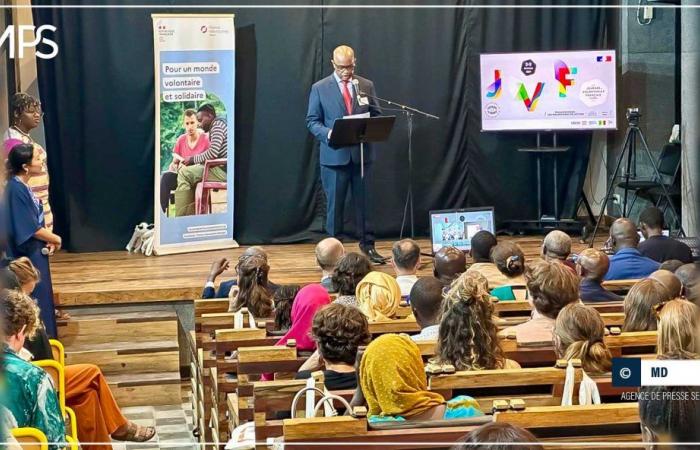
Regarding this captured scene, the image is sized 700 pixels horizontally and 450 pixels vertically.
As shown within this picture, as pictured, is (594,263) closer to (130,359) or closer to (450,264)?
(450,264)

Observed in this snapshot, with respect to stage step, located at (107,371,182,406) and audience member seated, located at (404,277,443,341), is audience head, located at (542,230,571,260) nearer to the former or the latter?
audience member seated, located at (404,277,443,341)

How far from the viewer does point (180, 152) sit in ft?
23.6

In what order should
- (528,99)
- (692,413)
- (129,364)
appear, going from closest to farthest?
(692,413), (129,364), (528,99)

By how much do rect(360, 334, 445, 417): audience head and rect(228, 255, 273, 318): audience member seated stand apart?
1.74m

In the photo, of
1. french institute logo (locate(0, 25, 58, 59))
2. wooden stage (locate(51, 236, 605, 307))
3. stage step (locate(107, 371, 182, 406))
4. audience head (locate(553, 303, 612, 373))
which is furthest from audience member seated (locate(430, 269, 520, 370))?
french institute logo (locate(0, 25, 58, 59))

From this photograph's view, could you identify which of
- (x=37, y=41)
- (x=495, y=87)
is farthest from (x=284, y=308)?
(x=495, y=87)

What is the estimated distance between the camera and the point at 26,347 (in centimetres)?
378

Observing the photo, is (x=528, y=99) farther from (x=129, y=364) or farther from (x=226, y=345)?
(x=226, y=345)

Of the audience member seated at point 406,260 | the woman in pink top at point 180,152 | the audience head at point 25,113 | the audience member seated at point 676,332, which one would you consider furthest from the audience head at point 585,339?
the woman in pink top at point 180,152

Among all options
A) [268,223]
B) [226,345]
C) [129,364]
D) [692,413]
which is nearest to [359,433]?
[692,413]

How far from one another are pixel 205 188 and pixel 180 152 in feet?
0.92

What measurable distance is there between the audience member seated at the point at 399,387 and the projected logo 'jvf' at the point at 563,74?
5.36m

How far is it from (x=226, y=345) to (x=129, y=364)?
2.05m

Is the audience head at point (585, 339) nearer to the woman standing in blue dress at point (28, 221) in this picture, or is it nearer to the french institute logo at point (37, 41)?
the woman standing in blue dress at point (28, 221)
